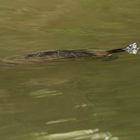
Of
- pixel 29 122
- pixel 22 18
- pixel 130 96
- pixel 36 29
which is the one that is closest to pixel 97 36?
pixel 36 29

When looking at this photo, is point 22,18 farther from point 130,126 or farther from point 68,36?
point 130,126

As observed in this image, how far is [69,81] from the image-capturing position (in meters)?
4.92

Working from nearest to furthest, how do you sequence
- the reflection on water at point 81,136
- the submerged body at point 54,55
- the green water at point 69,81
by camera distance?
1. the reflection on water at point 81,136
2. the green water at point 69,81
3. the submerged body at point 54,55

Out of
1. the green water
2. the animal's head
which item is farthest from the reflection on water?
the animal's head

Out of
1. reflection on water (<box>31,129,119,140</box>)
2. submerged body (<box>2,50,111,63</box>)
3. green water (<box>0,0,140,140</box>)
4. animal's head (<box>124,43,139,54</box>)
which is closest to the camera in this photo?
reflection on water (<box>31,129,119,140</box>)

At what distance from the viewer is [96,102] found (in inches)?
172

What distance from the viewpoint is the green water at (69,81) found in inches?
155

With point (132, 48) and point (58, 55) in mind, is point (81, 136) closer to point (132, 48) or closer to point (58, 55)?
point (58, 55)

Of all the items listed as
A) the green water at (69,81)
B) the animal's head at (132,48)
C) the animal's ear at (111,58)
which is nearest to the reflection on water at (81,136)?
the green water at (69,81)

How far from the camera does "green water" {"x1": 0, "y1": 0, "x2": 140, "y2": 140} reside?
3.95m

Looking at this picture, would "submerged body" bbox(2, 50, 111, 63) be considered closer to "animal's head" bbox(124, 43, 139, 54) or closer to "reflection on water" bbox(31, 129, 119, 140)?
"animal's head" bbox(124, 43, 139, 54)

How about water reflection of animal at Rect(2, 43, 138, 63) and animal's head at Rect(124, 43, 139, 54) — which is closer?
water reflection of animal at Rect(2, 43, 138, 63)

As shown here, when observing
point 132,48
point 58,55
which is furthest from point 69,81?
point 132,48

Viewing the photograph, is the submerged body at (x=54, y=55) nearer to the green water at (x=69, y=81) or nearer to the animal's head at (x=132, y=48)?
the green water at (x=69, y=81)
